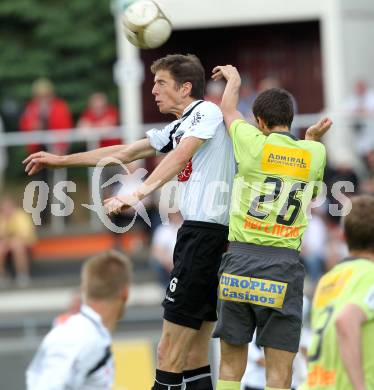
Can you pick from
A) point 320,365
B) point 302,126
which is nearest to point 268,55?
point 302,126

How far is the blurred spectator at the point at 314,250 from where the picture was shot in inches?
628

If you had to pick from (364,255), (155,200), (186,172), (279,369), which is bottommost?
(279,369)

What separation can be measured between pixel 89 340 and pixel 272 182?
1593mm

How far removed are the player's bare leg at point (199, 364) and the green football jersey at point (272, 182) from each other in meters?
0.85

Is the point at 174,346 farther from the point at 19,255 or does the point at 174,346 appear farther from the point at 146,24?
the point at 19,255

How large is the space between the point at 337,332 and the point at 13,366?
9.75 m

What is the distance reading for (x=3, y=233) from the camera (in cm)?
1738

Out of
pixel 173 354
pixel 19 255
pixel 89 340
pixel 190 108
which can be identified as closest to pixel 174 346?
pixel 173 354

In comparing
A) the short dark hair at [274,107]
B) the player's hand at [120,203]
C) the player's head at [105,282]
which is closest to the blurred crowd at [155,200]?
the player's head at [105,282]

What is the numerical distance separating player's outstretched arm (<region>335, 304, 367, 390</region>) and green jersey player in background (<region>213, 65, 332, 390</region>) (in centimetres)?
121

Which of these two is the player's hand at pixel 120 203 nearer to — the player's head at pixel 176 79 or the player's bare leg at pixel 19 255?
the player's head at pixel 176 79

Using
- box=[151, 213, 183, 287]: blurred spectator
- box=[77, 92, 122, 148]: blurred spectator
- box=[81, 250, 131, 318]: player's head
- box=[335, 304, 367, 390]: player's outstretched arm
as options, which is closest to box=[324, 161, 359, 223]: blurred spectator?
box=[151, 213, 183, 287]: blurred spectator

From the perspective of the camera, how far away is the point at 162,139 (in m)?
7.67

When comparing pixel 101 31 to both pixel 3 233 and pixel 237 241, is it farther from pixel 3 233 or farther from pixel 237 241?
pixel 237 241
